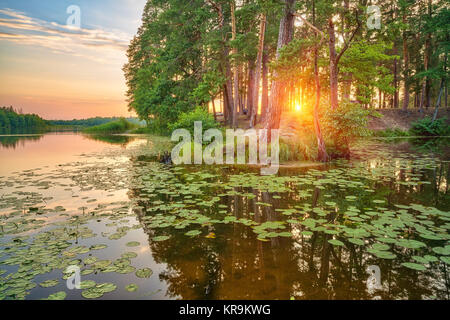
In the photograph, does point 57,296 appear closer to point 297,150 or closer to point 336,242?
point 336,242

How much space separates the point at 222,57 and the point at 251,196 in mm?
16523

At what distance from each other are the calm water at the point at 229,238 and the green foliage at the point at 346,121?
3.10 meters

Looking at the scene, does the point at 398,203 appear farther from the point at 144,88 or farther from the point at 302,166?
the point at 144,88

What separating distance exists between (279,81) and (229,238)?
884 cm

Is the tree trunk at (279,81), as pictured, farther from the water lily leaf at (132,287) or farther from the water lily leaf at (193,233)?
the water lily leaf at (132,287)

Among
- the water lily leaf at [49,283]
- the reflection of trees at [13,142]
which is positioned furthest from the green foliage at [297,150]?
the reflection of trees at [13,142]

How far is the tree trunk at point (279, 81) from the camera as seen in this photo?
10.1 meters

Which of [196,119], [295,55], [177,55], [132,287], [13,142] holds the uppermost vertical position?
[177,55]

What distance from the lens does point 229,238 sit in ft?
11.4

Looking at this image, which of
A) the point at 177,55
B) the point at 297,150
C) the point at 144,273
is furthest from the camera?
the point at 177,55

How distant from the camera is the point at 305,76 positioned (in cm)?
972

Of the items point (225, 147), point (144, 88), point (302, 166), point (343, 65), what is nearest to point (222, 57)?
point (343, 65)

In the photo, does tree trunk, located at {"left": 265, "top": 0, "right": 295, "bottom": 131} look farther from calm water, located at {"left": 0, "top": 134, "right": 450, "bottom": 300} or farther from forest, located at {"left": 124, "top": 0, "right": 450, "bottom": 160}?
calm water, located at {"left": 0, "top": 134, "right": 450, "bottom": 300}

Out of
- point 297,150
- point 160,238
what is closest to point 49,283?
point 160,238
